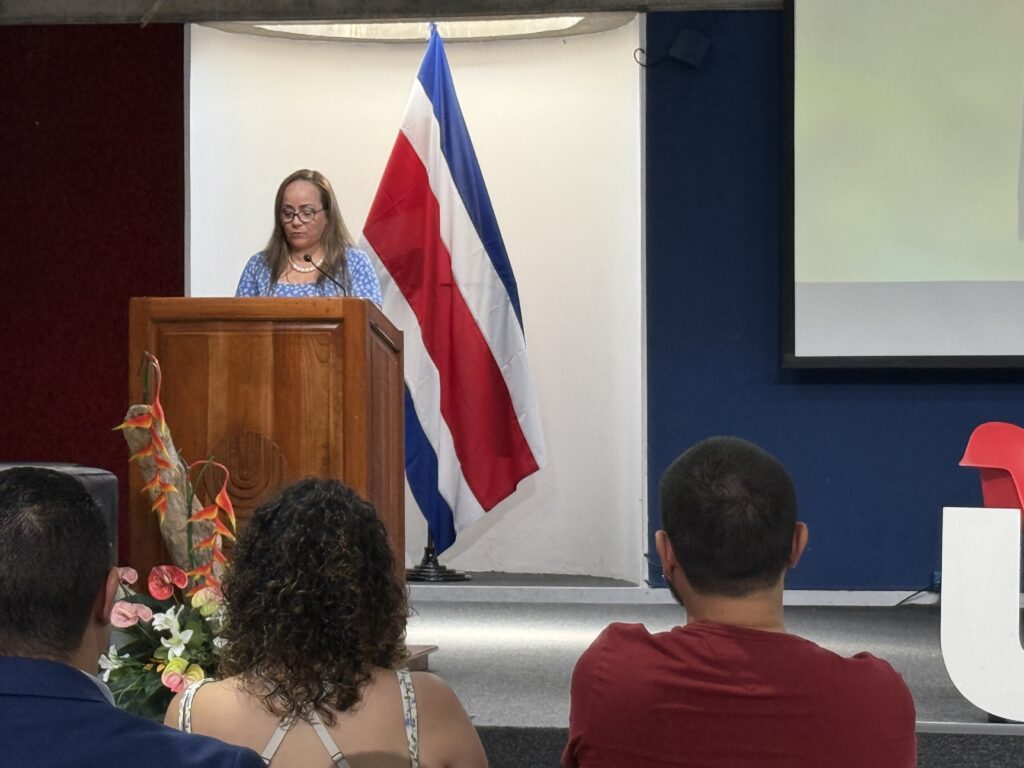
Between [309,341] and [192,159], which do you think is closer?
[309,341]

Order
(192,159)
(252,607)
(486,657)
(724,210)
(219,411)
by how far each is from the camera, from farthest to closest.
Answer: (192,159) < (724,210) < (486,657) < (219,411) < (252,607)

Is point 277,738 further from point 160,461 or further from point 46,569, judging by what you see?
point 160,461

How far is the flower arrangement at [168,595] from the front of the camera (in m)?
2.43

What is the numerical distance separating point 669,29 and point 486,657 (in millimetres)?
3109

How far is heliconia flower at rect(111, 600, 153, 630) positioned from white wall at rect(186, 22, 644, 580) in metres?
4.14

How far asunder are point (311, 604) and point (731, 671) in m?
0.49

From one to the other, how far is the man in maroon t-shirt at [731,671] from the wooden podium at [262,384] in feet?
4.43

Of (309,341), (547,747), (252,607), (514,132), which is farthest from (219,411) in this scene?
(514,132)

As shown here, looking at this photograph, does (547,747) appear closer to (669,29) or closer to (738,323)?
(738,323)

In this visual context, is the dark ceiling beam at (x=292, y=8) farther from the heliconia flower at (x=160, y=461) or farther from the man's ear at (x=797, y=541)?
the man's ear at (x=797, y=541)

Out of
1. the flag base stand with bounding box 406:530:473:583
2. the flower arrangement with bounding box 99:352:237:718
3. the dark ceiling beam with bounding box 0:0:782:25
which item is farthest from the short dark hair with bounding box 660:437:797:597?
the dark ceiling beam with bounding box 0:0:782:25

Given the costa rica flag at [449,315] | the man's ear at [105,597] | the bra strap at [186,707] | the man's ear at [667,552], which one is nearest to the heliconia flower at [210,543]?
the bra strap at [186,707]

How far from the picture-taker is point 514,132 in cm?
678

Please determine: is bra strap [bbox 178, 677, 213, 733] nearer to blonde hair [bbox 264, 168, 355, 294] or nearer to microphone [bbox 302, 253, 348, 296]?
microphone [bbox 302, 253, 348, 296]
